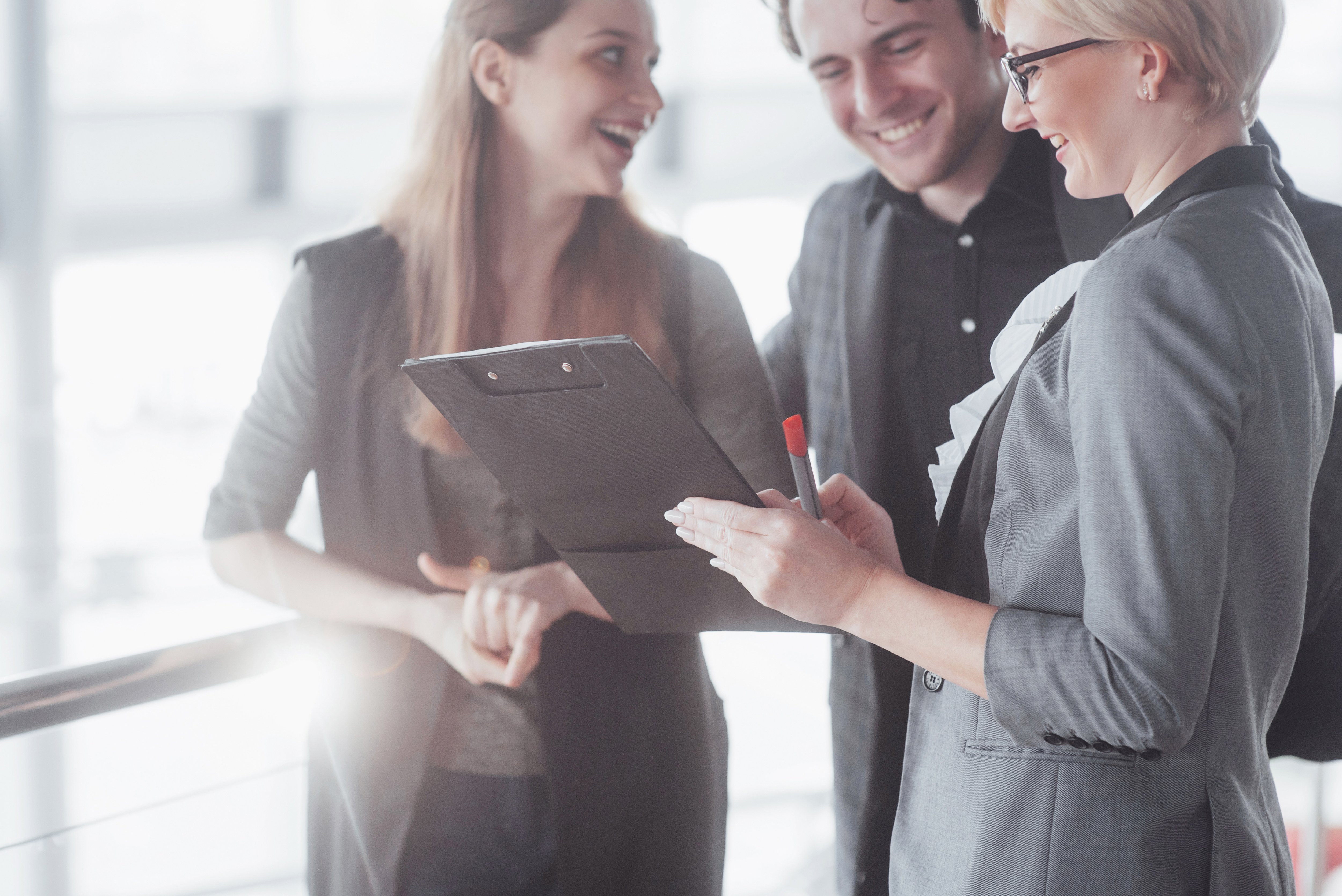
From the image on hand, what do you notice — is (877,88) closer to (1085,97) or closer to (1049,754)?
(1085,97)

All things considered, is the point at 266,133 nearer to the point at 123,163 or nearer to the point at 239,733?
the point at 123,163

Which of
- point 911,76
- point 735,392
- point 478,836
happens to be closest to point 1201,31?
point 735,392

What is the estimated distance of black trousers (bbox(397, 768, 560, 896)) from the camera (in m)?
1.32

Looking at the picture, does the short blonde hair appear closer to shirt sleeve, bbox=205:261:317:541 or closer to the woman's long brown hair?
the woman's long brown hair

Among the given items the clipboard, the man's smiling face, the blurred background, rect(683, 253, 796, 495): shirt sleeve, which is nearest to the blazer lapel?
the man's smiling face

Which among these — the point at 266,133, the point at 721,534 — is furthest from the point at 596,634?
the point at 266,133

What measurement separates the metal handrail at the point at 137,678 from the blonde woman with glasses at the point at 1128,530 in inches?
27.2

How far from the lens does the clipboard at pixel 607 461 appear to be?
0.87 metres

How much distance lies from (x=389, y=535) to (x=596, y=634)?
280 millimetres

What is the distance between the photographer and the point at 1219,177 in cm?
80

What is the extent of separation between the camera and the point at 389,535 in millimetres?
1354

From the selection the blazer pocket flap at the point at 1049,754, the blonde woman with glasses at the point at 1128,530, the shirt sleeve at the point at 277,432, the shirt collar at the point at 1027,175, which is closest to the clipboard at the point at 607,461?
the blonde woman with glasses at the point at 1128,530

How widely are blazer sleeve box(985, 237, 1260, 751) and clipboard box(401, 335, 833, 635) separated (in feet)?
0.88

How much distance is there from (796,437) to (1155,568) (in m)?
0.30
